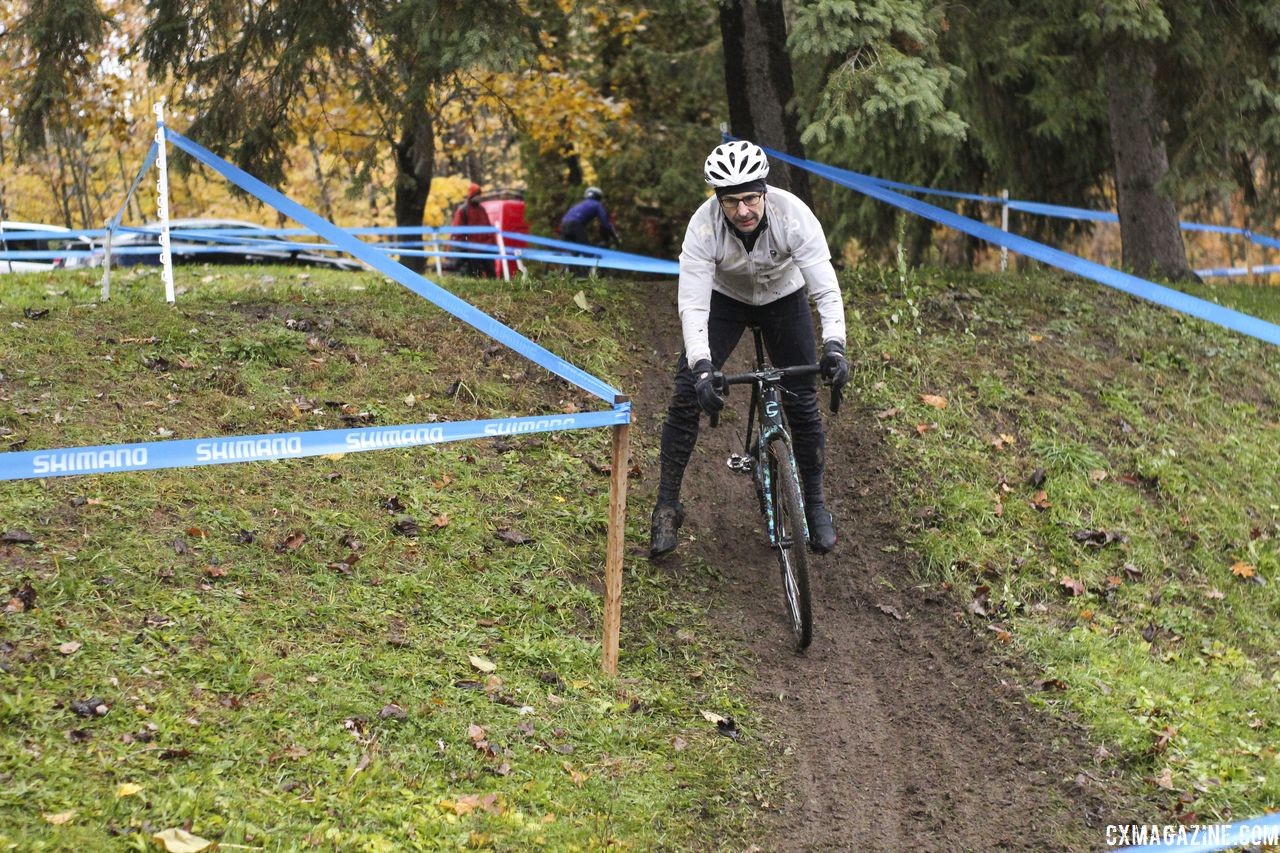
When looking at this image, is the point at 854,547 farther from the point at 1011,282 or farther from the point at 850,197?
the point at 850,197

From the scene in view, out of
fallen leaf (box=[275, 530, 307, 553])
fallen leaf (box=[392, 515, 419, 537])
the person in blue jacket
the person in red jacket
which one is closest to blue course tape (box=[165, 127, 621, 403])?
fallen leaf (box=[392, 515, 419, 537])

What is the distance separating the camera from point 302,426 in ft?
25.2

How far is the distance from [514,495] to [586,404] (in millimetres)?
1680

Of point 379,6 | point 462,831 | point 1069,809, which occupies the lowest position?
point 1069,809

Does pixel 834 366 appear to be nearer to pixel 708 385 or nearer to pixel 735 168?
pixel 708 385

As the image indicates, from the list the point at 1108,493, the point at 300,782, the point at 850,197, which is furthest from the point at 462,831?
the point at 850,197

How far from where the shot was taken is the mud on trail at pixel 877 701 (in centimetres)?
485

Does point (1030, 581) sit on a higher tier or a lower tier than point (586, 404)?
lower

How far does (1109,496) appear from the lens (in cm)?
791

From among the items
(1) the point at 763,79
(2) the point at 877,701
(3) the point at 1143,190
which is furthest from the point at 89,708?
(3) the point at 1143,190

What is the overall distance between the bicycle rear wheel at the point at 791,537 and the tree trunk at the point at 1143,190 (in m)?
8.29

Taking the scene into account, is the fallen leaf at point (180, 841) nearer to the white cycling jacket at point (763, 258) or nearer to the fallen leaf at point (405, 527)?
the fallen leaf at point (405, 527)

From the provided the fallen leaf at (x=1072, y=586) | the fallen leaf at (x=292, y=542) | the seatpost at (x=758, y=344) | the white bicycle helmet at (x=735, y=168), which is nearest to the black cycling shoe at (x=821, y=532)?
the seatpost at (x=758, y=344)

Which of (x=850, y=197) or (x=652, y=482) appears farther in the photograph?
(x=850, y=197)
